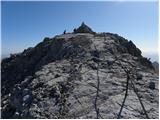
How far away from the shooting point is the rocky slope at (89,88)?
1116 cm

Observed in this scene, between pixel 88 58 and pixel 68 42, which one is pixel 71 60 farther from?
pixel 68 42

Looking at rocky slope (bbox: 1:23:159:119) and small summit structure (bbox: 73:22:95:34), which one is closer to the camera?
rocky slope (bbox: 1:23:159:119)

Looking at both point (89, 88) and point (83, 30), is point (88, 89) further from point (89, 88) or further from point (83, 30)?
point (83, 30)

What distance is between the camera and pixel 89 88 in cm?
1308

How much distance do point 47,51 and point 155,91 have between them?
1326cm

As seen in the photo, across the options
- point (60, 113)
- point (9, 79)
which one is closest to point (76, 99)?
point (60, 113)

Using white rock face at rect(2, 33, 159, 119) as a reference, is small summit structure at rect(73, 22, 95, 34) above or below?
above

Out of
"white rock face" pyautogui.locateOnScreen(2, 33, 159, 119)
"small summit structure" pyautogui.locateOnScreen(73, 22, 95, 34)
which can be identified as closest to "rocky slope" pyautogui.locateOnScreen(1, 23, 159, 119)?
"white rock face" pyautogui.locateOnScreen(2, 33, 159, 119)

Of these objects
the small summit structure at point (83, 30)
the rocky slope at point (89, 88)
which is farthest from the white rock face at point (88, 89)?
the small summit structure at point (83, 30)

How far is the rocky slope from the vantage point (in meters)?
11.2

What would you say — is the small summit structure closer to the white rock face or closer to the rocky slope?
A: the rocky slope

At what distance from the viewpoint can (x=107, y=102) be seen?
38.3ft

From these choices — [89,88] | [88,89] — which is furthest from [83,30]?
[88,89]

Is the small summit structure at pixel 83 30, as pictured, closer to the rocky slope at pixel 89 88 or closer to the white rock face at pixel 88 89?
the rocky slope at pixel 89 88
